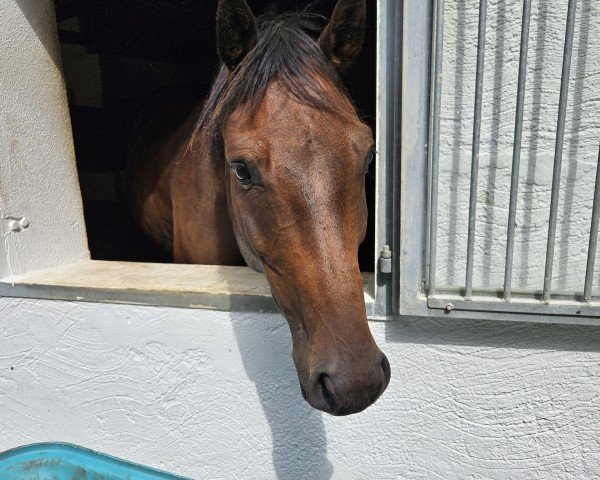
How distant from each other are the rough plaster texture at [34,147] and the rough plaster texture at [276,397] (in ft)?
0.88

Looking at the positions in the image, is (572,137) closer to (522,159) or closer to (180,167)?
(522,159)

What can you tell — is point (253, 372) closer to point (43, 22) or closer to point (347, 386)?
point (347, 386)

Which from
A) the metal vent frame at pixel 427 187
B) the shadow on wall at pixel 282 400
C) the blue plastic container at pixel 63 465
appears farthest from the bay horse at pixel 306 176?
the blue plastic container at pixel 63 465

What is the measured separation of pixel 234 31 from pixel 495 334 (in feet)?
4.15

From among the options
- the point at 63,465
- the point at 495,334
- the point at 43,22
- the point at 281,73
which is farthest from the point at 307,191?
the point at 43,22

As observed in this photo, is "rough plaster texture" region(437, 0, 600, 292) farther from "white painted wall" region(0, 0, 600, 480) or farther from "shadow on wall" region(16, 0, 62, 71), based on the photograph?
"shadow on wall" region(16, 0, 62, 71)

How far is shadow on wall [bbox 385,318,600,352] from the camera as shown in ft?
4.79

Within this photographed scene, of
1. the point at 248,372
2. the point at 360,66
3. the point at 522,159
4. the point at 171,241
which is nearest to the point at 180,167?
the point at 171,241

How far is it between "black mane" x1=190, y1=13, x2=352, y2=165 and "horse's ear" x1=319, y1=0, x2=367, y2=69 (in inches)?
2.5

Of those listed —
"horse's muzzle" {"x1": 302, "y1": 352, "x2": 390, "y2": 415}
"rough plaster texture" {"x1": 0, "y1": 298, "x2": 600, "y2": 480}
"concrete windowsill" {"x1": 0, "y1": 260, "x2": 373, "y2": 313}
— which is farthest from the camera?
"concrete windowsill" {"x1": 0, "y1": 260, "x2": 373, "y2": 313}

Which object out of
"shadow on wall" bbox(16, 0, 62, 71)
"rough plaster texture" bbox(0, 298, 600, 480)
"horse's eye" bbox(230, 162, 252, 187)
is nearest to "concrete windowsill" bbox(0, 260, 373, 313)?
"rough plaster texture" bbox(0, 298, 600, 480)

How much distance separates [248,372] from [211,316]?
246 mm

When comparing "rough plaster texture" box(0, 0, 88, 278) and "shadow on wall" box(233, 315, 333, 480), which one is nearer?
"shadow on wall" box(233, 315, 333, 480)

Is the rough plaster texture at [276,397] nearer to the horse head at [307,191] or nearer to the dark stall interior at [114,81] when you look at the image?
the horse head at [307,191]
